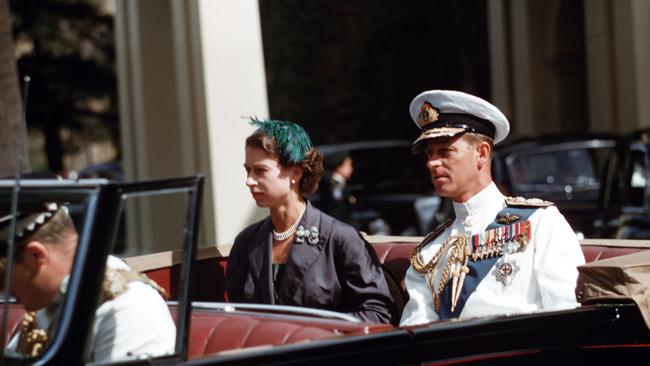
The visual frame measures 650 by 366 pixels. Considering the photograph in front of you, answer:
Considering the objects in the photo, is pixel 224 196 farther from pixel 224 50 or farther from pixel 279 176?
pixel 279 176

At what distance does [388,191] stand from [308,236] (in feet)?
29.9

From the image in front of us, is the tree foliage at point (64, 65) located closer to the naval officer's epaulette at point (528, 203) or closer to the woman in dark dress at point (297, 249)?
the woman in dark dress at point (297, 249)

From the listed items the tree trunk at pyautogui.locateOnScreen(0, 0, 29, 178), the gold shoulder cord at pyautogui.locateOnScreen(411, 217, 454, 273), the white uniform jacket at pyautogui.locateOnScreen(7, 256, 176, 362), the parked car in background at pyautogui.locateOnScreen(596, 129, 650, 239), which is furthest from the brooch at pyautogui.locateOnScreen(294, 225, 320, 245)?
the parked car in background at pyautogui.locateOnScreen(596, 129, 650, 239)

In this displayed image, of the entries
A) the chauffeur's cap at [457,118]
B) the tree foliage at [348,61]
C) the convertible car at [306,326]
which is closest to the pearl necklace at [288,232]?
the chauffeur's cap at [457,118]

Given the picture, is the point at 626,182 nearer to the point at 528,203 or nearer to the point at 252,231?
the point at 252,231

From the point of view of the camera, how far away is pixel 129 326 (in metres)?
3.04

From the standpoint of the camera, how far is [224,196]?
8969 millimetres

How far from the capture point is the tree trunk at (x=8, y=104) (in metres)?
8.62

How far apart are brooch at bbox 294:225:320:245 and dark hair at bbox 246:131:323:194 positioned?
0.53 ft

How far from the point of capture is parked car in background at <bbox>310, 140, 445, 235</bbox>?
12820mm

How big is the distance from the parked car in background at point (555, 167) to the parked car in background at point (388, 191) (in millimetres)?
1753

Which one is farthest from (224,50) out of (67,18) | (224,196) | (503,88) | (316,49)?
(67,18)

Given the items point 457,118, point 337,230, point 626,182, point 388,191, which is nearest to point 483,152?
point 457,118

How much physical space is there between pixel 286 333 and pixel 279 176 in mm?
1363
